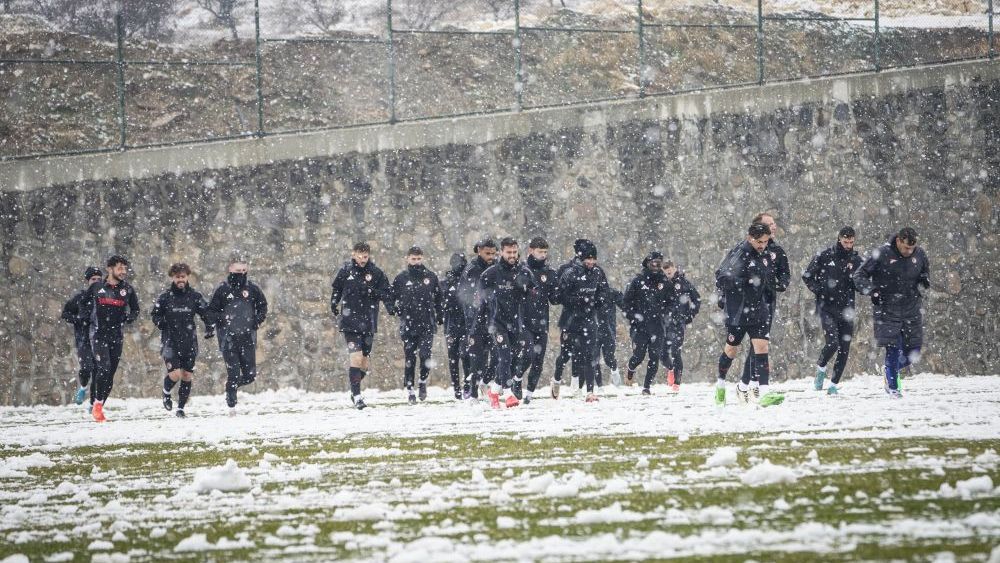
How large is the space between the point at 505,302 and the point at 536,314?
45 centimetres

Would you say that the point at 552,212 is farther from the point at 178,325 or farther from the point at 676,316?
the point at 178,325

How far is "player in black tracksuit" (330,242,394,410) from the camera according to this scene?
1627 cm

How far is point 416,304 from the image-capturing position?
1745cm

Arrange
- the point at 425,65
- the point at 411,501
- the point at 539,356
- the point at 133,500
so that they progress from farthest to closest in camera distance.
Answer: the point at 425,65 < the point at 539,356 < the point at 133,500 < the point at 411,501

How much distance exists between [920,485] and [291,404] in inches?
483

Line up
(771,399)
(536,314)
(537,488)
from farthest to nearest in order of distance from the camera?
(536,314) < (771,399) < (537,488)

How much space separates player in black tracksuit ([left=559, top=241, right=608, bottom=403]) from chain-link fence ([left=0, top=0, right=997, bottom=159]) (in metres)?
12.7

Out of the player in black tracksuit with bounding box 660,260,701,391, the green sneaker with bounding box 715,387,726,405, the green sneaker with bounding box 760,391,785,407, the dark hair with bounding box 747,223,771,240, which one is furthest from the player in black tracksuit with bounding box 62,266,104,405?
the green sneaker with bounding box 760,391,785,407

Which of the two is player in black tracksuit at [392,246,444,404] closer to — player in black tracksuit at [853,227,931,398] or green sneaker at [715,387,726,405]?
green sneaker at [715,387,726,405]

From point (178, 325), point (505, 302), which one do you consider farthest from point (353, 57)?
point (505, 302)

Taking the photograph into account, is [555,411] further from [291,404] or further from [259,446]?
[291,404]

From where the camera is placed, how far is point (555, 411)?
1387 cm

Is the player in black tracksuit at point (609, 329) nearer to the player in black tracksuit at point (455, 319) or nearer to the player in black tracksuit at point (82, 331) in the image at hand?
the player in black tracksuit at point (455, 319)

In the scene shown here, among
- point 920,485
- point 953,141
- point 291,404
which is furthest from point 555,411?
point 953,141
